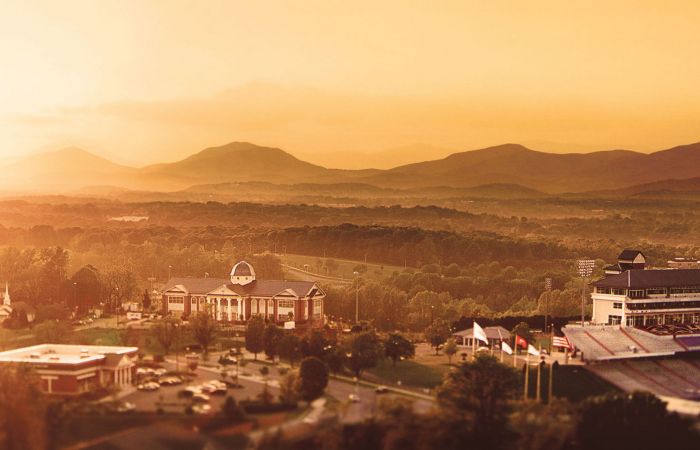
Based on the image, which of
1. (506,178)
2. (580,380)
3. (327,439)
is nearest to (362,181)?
(506,178)

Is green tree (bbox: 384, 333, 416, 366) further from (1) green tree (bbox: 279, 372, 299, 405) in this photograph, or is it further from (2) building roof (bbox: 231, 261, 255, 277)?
(2) building roof (bbox: 231, 261, 255, 277)

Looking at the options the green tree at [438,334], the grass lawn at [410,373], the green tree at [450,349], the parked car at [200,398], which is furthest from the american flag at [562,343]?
the parked car at [200,398]

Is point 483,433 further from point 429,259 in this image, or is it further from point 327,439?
point 429,259

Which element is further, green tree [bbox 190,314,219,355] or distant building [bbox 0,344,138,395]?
green tree [bbox 190,314,219,355]

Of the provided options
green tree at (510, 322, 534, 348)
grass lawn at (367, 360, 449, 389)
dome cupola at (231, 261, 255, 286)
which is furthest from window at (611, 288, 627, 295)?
dome cupola at (231, 261, 255, 286)

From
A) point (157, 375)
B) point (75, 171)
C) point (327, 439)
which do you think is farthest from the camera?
point (75, 171)

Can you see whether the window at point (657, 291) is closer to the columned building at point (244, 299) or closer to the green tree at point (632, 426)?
the green tree at point (632, 426)

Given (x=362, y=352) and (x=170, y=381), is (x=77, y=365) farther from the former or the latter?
(x=362, y=352)
